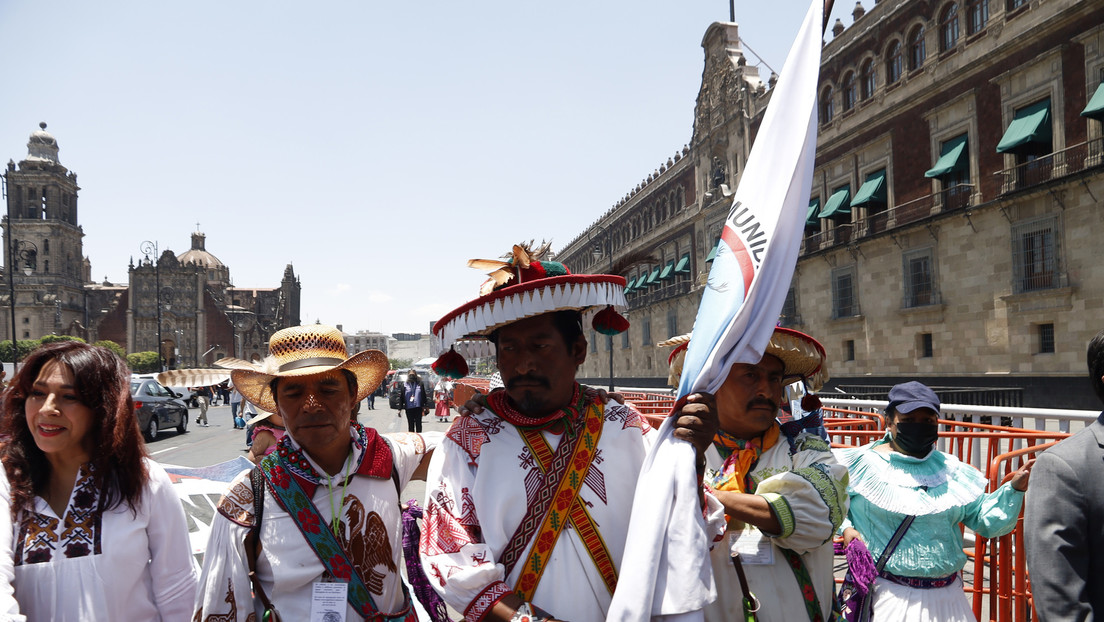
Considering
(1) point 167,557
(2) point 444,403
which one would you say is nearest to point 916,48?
(2) point 444,403

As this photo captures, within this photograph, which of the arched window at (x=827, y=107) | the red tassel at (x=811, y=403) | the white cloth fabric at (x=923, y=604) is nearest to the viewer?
the red tassel at (x=811, y=403)

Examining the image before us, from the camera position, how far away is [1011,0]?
20156 millimetres

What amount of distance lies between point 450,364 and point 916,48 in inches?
1063

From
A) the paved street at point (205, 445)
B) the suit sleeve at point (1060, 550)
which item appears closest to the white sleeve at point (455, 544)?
the suit sleeve at point (1060, 550)

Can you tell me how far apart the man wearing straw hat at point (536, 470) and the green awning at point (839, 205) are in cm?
2797

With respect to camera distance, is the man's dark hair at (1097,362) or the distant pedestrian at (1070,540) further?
the man's dark hair at (1097,362)

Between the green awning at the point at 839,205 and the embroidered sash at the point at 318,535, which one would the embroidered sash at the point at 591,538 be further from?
the green awning at the point at 839,205

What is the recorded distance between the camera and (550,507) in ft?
6.87

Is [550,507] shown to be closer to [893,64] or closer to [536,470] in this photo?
[536,470]

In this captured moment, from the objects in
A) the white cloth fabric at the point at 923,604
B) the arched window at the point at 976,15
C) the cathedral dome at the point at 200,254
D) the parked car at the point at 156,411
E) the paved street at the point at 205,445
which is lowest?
the paved street at the point at 205,445

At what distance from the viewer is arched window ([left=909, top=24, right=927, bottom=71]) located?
23891mm

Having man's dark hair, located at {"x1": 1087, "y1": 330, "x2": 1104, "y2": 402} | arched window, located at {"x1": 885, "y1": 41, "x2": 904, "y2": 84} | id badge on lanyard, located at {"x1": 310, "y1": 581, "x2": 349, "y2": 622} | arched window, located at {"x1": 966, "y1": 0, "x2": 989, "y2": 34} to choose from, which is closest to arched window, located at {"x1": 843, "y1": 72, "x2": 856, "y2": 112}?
arched window, located at {"x1": 885, "y1": 41, "x2": 904, "y2": 84}

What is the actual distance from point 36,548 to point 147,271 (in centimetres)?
9337

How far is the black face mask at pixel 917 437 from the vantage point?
10.6 ft
